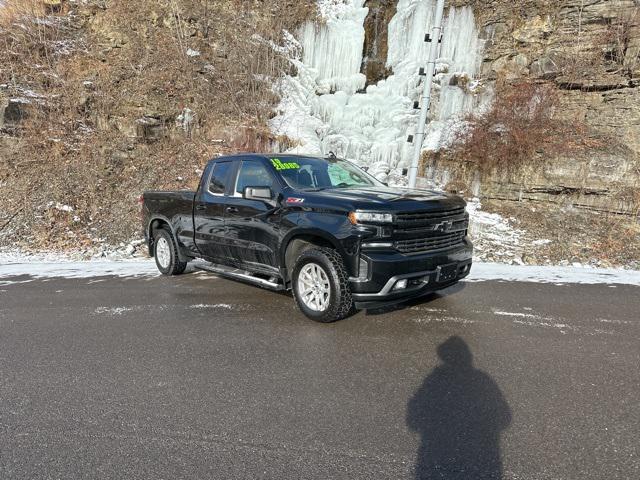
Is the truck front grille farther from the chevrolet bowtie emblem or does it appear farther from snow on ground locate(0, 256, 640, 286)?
snow on ground locate(0, 256, 640, 286)

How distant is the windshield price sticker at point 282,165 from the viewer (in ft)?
18.3

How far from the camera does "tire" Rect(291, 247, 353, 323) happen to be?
15.1 feet

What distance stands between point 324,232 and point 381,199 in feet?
2.35

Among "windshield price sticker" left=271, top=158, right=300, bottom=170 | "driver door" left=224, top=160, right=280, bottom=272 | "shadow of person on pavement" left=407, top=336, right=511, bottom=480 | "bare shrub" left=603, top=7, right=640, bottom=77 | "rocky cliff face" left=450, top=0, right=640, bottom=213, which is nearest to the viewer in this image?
"shadow of person on pavement" left=407, top=336, right=511, bottom=480

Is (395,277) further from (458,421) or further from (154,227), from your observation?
(154,227)

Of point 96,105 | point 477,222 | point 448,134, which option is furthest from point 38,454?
point 96,105

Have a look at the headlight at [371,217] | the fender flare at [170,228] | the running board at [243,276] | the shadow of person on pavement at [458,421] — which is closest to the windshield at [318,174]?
the headlight at [371,217]

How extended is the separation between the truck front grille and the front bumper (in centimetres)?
9

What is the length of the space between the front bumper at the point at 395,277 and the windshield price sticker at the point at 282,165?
1.82 m

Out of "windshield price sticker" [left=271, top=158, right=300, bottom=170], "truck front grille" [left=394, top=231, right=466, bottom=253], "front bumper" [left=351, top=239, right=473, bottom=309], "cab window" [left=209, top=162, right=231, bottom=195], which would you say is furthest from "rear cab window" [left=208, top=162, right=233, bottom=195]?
"truck front grille" [left=394, top=231, right=466, bottom=253]

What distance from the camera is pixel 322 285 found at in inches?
190

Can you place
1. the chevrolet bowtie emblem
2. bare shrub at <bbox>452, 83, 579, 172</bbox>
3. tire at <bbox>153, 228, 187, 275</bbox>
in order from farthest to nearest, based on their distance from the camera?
bare shrub at <bbox>452, 83, 579, 172</bbox> → tire at <bbox>153, 228, 187, 275</bbox> → the chevrolet bowtie emblem

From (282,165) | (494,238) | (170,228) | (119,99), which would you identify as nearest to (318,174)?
(282,165)

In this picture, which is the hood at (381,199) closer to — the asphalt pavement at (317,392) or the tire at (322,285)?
the tire at (322,285)
